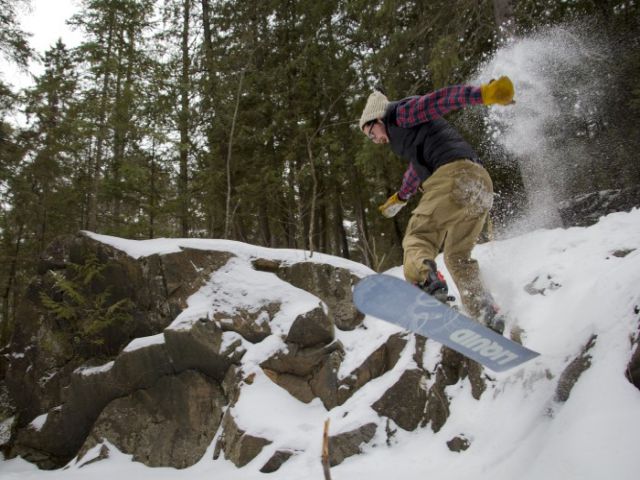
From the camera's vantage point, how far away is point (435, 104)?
10.7ft

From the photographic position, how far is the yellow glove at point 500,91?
289cm

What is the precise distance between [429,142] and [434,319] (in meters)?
1.46

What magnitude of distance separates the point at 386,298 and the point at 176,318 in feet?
15.2

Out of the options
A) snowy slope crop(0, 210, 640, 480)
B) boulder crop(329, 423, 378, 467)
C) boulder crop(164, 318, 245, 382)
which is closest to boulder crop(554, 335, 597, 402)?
snowy slope crop(0, 210, 640, 480)

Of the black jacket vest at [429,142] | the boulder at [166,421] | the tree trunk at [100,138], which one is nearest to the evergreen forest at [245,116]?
the tree trunk at [100,138]

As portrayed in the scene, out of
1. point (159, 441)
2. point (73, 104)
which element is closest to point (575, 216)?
point (159, 441)

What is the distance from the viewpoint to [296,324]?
6391mm

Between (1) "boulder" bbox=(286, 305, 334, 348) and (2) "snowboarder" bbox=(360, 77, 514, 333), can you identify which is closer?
(2) "snowboarder" bbox=(360, 77, 514, 333)

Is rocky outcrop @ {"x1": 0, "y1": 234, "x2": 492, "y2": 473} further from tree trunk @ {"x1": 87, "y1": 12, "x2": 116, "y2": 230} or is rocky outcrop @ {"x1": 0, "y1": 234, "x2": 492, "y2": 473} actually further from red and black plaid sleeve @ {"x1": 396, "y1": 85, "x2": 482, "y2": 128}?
red and black plaid sleeve @ {"x1": 396, "y1": 85, "x2": 482, "y2": 128}

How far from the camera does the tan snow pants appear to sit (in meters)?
3.36

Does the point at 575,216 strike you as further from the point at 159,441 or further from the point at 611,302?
the point at 159,441

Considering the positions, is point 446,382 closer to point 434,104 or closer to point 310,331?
point 310,331

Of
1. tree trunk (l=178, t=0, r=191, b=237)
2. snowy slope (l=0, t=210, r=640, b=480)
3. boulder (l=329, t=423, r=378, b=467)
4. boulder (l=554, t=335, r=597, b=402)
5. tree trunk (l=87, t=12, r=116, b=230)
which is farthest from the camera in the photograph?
tree trunk (l=178, t=0, r=191, b=237)

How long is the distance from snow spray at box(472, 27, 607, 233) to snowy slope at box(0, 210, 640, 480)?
187cm
